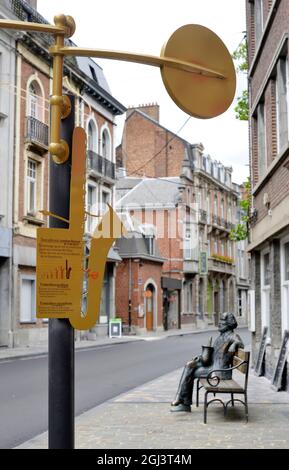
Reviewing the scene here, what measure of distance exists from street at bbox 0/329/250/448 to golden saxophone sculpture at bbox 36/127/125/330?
13.5 ft

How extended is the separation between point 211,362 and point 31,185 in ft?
62.1

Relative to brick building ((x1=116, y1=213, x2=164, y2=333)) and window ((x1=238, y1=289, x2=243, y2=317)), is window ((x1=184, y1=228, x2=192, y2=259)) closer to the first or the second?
brick building ((x1=116, y1=213, x2=164, y2=333))

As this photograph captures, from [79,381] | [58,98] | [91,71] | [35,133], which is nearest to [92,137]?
[91,71]

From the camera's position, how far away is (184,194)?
49.6 m

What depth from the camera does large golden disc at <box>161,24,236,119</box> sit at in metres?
3.36

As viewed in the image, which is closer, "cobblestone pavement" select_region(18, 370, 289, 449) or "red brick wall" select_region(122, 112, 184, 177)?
"cobblestone pavement" select_region(18, 370, 289, 449)

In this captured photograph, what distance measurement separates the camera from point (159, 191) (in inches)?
1930

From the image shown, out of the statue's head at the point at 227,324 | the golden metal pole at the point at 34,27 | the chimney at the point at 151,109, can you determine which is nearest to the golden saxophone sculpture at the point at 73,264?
the golden metal pole at the point at 34,27

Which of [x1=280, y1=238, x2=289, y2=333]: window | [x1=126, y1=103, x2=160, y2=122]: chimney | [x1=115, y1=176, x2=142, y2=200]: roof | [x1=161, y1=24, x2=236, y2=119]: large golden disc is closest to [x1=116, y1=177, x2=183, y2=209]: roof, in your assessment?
[x1=115, y1=176, x2=142, y2=200]: roof

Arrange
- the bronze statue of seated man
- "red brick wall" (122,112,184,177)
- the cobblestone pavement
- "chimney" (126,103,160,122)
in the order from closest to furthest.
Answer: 1. the cobblestone pavement
2. the bronze statue of seated man
3. "red brick wall" (122,112,184,177)
4. "chimney" (126,103,160,122)

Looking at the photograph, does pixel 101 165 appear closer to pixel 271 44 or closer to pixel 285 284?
pixel 271 44

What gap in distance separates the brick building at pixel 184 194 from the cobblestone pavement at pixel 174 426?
1510 inches

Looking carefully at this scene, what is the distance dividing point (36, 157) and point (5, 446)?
20227 millimetres
